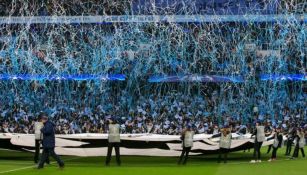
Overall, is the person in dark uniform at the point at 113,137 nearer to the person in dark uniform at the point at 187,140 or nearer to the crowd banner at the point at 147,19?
the person in dark uniform at the point at 187,140

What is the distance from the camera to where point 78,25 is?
148ft

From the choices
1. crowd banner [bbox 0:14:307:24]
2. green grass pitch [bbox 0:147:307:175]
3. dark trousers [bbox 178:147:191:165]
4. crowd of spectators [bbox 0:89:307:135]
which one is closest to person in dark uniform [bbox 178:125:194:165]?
dark trousers [bbox 178:147:191:165]

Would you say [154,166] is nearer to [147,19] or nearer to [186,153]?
[186,153]

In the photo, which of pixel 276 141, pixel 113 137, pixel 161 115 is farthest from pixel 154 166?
pixel 161 115

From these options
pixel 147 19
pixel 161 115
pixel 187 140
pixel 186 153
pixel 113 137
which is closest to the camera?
pixel 113 137

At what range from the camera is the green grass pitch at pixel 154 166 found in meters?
18.1

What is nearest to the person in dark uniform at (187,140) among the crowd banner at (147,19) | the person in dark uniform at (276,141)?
→ the person in dark uniform at (276,141)

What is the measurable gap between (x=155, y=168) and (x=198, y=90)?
880 inches

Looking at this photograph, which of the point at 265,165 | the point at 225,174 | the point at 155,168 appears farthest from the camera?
the point at 265,165

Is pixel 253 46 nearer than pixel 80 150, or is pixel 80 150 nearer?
pixel 80 150

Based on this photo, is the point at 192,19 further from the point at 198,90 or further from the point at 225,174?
the point at 225,174

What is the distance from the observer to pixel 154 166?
20391 mm

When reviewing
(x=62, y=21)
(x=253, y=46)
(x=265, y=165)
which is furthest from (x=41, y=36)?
(x=265, y=165)

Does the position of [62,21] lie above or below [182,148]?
above
